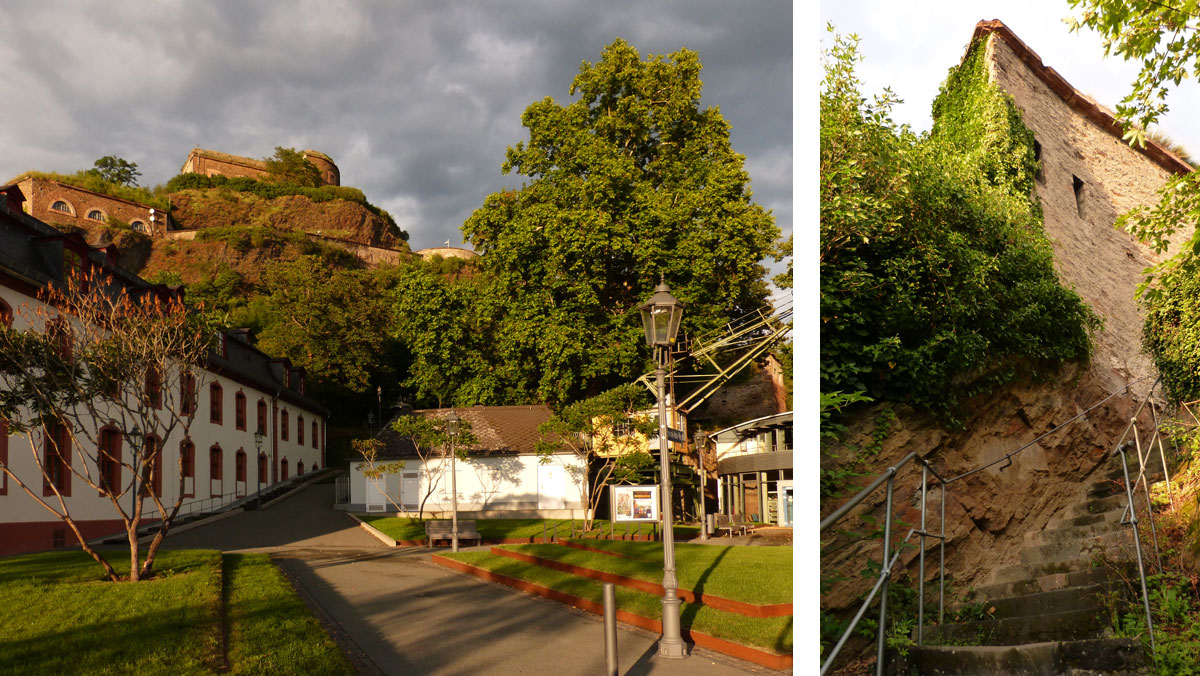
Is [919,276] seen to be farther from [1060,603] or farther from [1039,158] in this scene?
[1060,603]

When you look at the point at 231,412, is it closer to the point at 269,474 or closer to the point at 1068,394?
the point at 269,474

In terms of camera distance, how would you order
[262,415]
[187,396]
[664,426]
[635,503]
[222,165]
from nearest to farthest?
[664,426] < [635,503] < [187,396] < [262,415] < [222,165]

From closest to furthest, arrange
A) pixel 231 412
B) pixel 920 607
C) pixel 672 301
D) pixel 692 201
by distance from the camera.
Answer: pixel 920 607 → pixel 672 301 → pixel 692 201 → pixel 231 412

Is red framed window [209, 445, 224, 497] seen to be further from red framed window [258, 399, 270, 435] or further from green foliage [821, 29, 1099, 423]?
green foliage [821, 29, 1099, 423]

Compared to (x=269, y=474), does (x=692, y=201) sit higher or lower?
higher

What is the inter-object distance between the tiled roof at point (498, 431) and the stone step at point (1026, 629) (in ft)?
64.8

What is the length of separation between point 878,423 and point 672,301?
10.7ft

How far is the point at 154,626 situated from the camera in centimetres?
683

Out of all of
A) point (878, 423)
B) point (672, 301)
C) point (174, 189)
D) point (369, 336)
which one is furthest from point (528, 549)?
point (174, 189)

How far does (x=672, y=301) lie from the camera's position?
7.39m

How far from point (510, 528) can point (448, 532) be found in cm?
357

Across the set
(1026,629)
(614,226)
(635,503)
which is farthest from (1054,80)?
(614,226)

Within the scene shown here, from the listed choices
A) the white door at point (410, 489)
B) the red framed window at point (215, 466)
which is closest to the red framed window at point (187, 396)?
the red framed window at point (215, 466)

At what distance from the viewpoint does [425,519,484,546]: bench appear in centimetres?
1681
